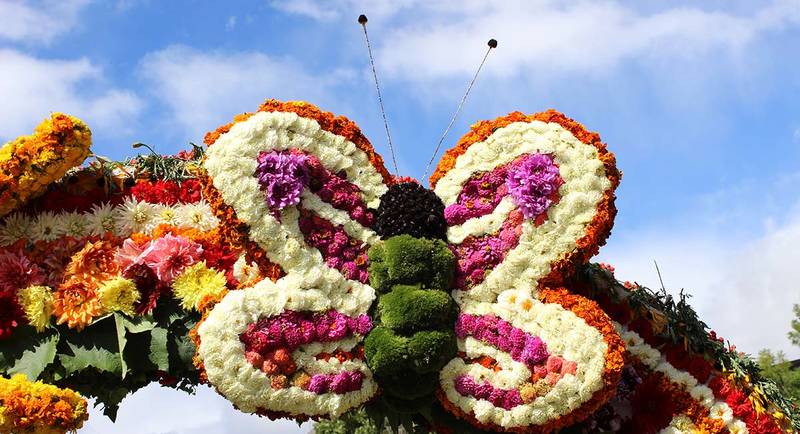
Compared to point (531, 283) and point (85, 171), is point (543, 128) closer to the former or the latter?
point (531, 283)

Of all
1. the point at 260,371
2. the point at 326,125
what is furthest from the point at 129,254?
the point at 326,125

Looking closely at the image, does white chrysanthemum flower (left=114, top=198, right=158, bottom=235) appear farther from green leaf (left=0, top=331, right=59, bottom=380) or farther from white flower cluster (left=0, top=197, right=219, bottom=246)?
green leaf (left=0, top=331, right=59, bottom=380)

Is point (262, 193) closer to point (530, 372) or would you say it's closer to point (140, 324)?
point (140, 324)

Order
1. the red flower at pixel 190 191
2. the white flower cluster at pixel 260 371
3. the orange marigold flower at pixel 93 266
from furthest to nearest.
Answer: the red flower at pixel 190 191 → the orange marigold flower at pixel 93 266 → the white flower cluster at pixel 260 371

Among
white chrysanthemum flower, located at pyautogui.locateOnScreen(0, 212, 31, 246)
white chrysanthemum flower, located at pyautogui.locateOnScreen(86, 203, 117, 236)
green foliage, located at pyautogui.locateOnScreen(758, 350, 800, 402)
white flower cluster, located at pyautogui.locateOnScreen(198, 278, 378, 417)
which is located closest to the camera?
white flower cluster, located at pyautogui.locateOnScreen(198, 278, 378, 417)

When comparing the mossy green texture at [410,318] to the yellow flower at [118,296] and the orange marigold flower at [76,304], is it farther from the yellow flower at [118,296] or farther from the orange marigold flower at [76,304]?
the orange marigold flower at [76,304]

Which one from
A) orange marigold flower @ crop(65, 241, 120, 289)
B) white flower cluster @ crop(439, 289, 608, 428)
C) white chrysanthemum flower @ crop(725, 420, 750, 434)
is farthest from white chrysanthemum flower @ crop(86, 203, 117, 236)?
white chrysanthemum flower @ crop(725, 420, 750, 434)

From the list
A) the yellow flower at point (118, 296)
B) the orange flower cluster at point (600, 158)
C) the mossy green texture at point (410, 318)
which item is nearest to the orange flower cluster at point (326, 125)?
the orange flower cluster at point (600, 158)
